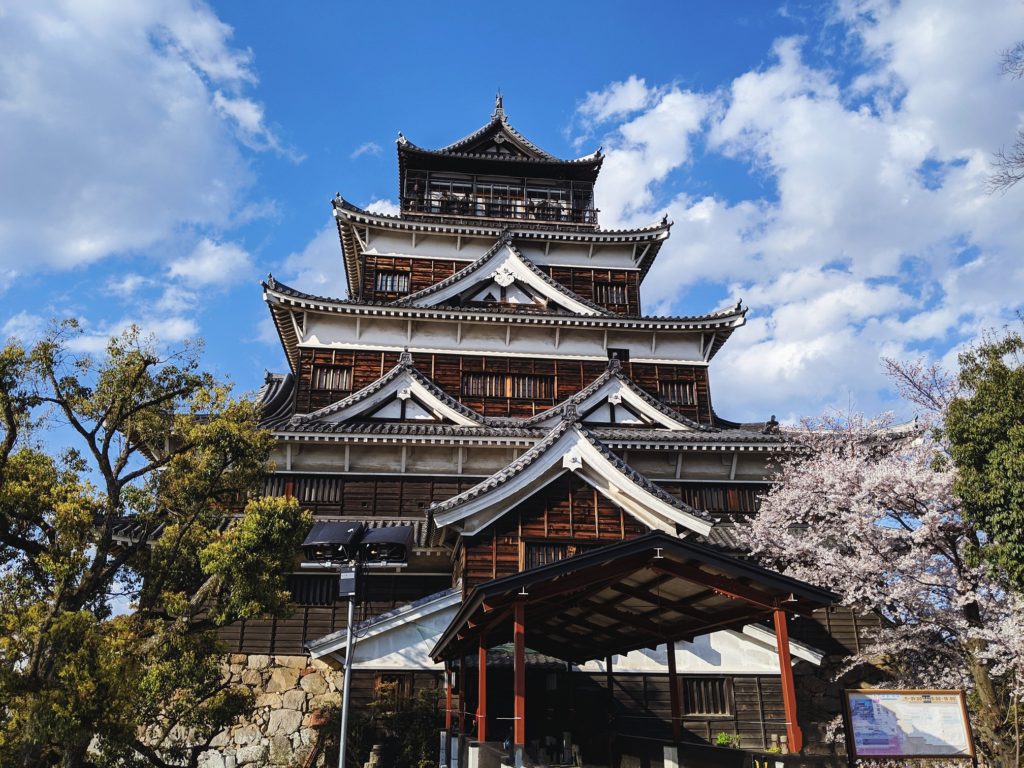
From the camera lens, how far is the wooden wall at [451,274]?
27.9 m

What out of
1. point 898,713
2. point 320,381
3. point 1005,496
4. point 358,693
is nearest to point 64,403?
point 358,693

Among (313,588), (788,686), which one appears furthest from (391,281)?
(788,686)

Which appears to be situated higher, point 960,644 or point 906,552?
point 906,552

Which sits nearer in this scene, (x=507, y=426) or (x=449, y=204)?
(x=507, y=426)

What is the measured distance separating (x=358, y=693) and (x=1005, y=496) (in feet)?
48.4

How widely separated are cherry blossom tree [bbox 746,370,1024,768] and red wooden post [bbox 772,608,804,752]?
24.4 ft

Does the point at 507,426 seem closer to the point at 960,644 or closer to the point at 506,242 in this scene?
the point at 506,242

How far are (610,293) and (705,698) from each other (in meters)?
16.1

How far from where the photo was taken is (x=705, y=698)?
18.0 meters

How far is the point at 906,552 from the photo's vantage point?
18.4m

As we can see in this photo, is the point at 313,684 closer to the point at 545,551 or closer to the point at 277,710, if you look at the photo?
the point at 277,710

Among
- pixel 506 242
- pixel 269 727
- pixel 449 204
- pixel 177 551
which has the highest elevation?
pixel 449 204

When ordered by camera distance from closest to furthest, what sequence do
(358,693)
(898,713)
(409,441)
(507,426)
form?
(898,713), (358,693), (409,441), (507,426)

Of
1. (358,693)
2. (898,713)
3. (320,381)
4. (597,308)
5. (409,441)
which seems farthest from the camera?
(597,308)
